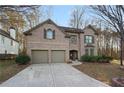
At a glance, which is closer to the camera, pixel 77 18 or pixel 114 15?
pixel 77 18

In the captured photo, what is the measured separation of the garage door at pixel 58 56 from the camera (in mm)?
12141

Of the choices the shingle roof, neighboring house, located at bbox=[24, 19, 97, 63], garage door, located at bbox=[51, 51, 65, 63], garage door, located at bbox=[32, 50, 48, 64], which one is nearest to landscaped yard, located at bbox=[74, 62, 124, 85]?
neighboring house, located at bbox=[24, 19, 97, 63]

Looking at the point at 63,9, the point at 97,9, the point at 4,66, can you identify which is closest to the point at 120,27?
the point at 97,9

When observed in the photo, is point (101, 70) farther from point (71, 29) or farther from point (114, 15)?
point (114, 15)

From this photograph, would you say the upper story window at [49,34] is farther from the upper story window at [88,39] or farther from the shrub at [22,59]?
the upper story window at [88,39]

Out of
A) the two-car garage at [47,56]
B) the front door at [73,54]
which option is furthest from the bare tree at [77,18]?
the two-car garage at [47,56]

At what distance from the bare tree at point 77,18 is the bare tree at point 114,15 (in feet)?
2.29

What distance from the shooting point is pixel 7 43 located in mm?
14172

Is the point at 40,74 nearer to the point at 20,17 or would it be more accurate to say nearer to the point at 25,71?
the point at 25,71

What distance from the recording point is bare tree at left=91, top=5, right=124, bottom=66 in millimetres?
11586

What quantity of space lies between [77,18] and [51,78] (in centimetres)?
330

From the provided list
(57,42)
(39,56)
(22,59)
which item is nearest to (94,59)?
(57,42)
